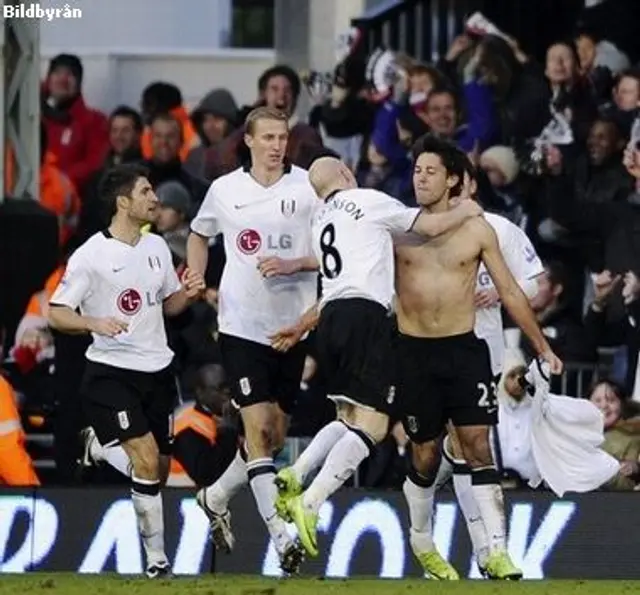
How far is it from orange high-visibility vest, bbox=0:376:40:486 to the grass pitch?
11.1ft

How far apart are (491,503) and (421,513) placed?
590 mm

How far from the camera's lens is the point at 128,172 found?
55.3 feet

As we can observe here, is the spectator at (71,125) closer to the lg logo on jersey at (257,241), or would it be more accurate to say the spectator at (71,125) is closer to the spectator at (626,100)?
the spectator at (626,100)

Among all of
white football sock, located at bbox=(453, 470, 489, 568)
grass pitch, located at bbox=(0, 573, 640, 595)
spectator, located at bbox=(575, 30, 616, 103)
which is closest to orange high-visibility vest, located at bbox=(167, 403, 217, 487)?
white football sock, located at bbox=(453, 470, 489, 568)

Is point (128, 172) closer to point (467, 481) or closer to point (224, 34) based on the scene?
point (467, 481)

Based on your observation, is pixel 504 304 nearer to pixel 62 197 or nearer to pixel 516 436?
pixel 516 436

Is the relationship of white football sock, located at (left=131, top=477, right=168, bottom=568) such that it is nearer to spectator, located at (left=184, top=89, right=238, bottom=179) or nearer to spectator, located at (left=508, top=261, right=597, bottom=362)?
spectator, located at (left=508, top=261, right=597, bottom=362)

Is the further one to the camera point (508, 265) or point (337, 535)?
point (337, 535)

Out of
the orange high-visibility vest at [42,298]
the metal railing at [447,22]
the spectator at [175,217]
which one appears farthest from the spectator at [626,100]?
the orange high-visibility vest at [42,298]

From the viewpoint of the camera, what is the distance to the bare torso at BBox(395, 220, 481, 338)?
15656 mm

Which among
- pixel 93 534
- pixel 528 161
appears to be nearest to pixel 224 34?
pixel 528 161

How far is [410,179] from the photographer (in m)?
21.3

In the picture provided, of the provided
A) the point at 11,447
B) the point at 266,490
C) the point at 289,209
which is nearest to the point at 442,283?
the point at 289,209

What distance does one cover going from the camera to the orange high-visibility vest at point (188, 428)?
63.2ft
